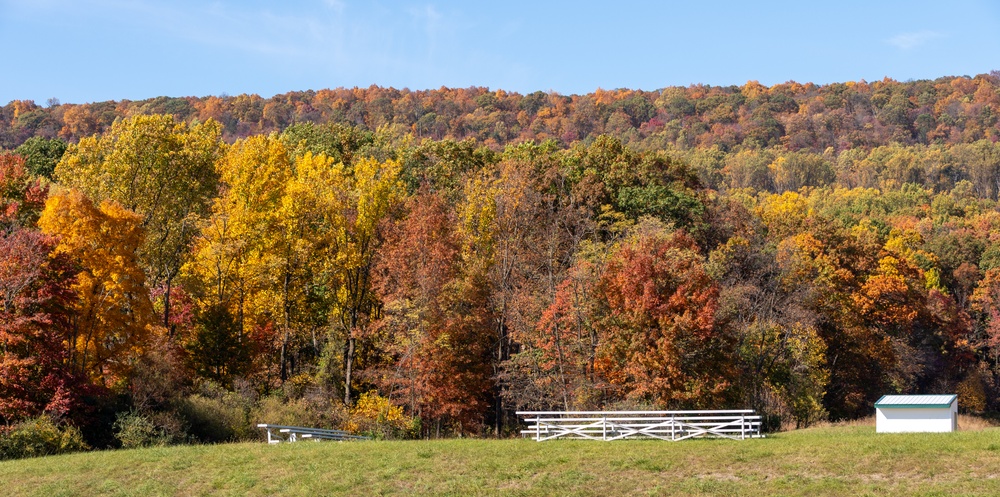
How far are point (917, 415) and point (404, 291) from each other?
82.5 feet

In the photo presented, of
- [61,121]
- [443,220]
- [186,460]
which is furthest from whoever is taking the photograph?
[61,121]

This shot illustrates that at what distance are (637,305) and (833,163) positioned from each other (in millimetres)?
→ 140446

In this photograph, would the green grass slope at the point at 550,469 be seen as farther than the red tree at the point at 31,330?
No

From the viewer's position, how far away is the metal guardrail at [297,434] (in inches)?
1470

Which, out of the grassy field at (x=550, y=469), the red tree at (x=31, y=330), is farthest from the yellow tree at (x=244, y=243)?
the grassy field at (x=550, y=469)

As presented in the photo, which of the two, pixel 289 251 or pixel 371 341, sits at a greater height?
pixel 289 251

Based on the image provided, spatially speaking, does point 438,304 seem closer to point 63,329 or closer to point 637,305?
point 637,305

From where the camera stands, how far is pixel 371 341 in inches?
2199

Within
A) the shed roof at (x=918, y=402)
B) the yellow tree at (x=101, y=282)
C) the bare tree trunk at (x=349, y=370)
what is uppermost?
the yellow tree at (x=101, y=282)

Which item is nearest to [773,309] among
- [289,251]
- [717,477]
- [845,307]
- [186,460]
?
[845,307]

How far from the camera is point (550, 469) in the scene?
97.3 ft

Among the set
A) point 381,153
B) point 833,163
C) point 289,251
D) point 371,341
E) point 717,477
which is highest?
point 833,163

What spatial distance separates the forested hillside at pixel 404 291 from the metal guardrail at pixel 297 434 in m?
3.20

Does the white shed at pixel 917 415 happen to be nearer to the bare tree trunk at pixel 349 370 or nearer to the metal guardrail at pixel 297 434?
the metal guardrail at pixel 297 434
